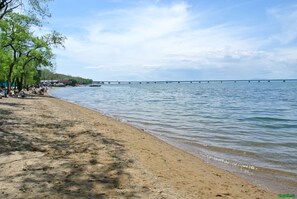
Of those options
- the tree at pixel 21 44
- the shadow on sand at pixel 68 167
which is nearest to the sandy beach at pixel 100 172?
the shadow on sand at pixel 68 167

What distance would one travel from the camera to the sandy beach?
228 inches

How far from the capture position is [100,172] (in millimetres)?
6953

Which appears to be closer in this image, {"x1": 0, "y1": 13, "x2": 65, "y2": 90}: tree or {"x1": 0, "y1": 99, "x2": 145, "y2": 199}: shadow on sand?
{"x1": 0, "y1": 99, "x2": 145, "y2": 199}: shadow on sand

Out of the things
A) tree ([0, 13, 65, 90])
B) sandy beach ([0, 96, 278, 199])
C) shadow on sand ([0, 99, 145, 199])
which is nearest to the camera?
shadow on sand ([0, 99, 145, 199])

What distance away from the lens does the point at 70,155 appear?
843 centimetres

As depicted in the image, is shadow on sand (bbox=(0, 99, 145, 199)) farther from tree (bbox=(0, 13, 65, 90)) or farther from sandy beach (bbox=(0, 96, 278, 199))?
tree (bbox=(0, 13, 65, 90))

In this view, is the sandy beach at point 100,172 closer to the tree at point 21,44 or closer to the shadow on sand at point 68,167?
the shadow on sand at point 68,167

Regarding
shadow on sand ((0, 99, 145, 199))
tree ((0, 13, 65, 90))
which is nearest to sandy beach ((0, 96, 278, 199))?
shadow on sand ((0, 99, 145, 199))

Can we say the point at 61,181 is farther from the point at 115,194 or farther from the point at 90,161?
the point at 90,161

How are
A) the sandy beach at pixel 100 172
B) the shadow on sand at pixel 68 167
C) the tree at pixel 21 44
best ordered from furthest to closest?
the tree at pixel 21 44 < the sandy beach at pixel 100 172 < the shadow on sand at pixel 68 167

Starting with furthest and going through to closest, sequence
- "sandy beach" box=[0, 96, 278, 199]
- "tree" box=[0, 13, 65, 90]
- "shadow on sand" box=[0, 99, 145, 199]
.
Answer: "tree" box=[0, 13, 65, 90] < "sandy beach" box=[0, 96, 278, 199] < "shadow on sand" box=[0, 99, 145, 199]

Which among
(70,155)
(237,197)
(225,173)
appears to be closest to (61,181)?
(70,155)

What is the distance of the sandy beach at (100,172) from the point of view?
5.79m

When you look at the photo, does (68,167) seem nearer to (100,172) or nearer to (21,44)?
(100,172)
